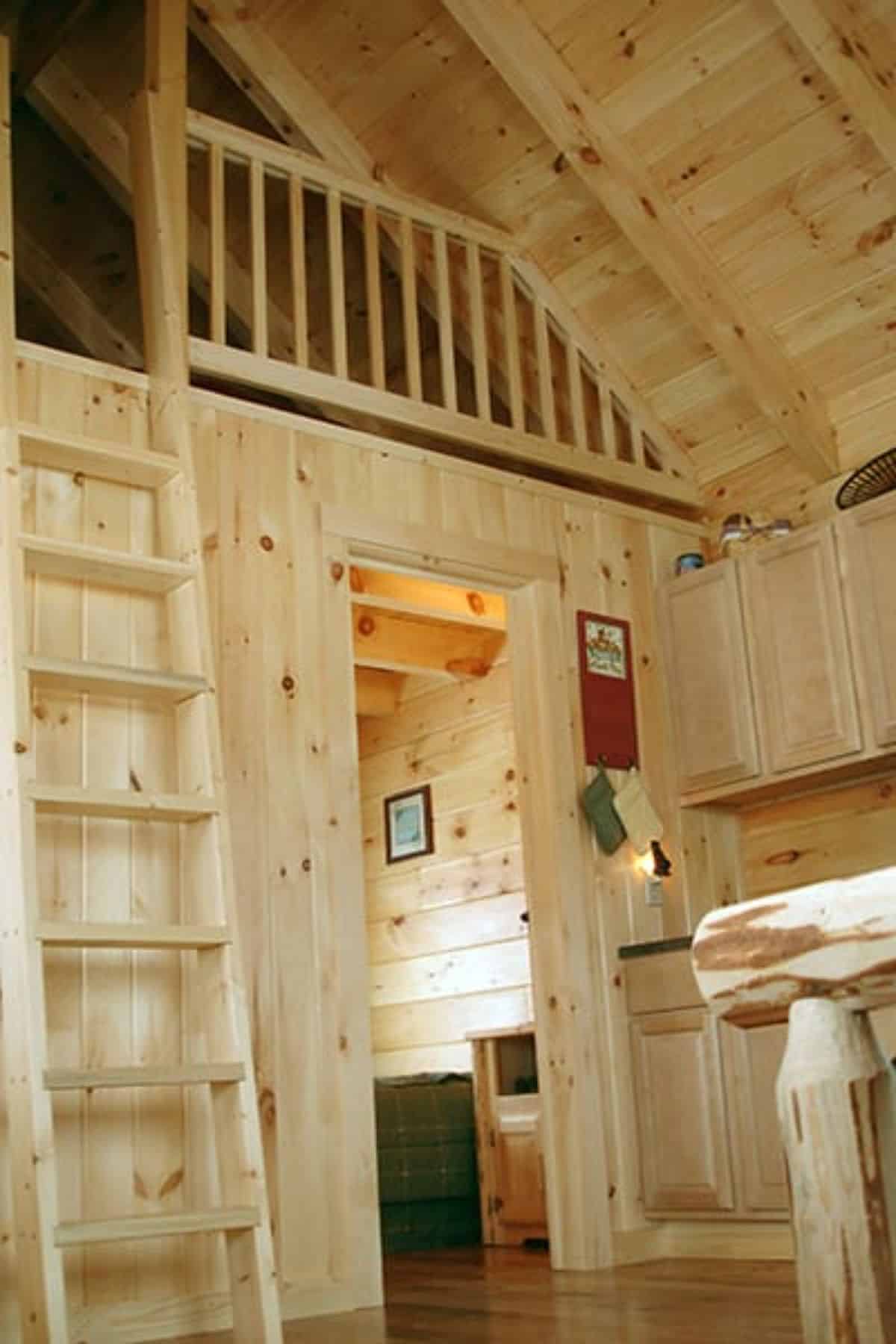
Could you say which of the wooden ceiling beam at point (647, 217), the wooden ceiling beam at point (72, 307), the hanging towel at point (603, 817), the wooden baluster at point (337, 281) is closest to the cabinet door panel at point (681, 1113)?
the hanging towel at point (603, 817)

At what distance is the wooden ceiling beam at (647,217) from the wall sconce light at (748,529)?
20 cm

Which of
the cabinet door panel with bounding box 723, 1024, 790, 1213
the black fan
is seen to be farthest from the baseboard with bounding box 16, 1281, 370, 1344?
the black fan

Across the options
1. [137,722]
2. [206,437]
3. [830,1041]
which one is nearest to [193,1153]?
[137,722]

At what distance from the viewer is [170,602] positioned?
3.94m

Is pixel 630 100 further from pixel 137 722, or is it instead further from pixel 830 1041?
pixel 830 1041

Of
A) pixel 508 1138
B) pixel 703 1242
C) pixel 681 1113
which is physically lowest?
pixel 703 1242

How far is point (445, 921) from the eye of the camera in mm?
6676

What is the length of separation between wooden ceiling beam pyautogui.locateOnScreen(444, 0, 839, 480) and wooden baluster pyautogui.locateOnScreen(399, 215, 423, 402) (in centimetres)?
52

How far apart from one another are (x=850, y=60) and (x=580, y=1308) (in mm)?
3165

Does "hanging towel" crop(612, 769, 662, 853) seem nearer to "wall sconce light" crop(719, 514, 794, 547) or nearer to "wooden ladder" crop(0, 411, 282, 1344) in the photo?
"wall sconce light" crop(719, 514, 794, 547)

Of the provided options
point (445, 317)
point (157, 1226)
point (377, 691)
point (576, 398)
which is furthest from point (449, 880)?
point (157, 1226)

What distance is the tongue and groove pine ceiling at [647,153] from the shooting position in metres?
4.46

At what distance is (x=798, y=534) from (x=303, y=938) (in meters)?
1.91

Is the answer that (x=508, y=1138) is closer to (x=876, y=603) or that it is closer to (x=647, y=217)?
(x=876, y=603)
